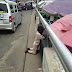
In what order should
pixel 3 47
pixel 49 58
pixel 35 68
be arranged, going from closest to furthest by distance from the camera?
1. pixel 49 58
2. pixel 35 68
3. pixel 3 47

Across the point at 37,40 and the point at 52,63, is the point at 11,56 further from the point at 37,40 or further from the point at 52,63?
the point at 52,63

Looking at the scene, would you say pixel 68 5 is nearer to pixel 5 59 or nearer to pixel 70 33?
pixel 70 33

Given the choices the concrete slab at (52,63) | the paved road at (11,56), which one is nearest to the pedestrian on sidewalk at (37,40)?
the paved road at (11,56)

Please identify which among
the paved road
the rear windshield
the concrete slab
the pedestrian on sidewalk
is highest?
the rear windshield

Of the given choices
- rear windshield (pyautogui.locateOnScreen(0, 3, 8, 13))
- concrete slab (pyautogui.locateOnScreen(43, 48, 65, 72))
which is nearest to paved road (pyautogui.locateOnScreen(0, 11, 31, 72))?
concrete slab (pyautogui.locateOnScreen(43, 48, 65, 72))

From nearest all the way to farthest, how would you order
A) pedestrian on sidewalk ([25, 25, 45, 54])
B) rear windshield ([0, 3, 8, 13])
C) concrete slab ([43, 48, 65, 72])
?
concrete slab ([43, 48, 65, 72]) → pedestrian on sidewalk ([25, 25, 45, 54]) → rear windshield ([0, 3, 8, 13])

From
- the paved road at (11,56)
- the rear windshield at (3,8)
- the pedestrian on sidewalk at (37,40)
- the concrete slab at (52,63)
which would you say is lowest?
the paved road at (11,56)

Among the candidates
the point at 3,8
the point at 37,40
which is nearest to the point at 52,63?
the point at 37,40

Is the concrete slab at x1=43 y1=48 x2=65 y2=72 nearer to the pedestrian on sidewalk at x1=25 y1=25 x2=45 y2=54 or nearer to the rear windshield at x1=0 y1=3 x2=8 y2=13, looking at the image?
the pedestrian on sidewalk at x1=25 y1=25 x2=45 y2=54

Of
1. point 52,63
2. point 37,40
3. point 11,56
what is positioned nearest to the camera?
point 52,63

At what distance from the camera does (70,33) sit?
243 centimetres

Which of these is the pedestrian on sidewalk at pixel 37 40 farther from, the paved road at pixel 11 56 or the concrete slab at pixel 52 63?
the concrete slab at pixel 52 63

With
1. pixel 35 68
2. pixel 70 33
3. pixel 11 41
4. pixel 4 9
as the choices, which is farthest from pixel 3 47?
pixel 70 33

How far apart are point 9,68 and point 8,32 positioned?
472 cm
